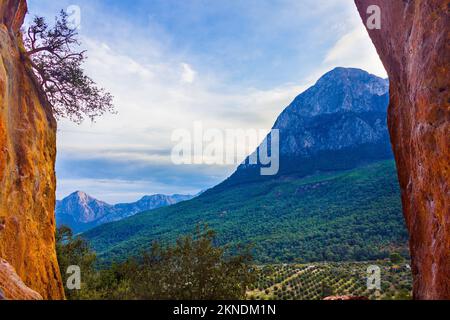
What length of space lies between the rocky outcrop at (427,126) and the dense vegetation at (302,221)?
105 ft

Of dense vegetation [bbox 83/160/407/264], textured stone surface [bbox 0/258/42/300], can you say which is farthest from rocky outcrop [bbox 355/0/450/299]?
dense vegetation [bbox 83/160/407/264]

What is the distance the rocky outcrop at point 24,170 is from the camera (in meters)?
11.6

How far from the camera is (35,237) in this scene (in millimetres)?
13617

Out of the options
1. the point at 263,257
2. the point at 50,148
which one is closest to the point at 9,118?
the point at 50,148

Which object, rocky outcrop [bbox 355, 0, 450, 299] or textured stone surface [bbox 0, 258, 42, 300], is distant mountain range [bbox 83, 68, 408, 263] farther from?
rocky outcrop [bbox 355, 0, 450, 299]

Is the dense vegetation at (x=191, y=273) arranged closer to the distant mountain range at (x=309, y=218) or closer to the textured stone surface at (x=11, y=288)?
the textured stone surface at (x=11, y=288)

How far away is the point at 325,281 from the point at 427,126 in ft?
188

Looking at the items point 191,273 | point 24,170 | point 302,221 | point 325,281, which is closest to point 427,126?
point 191,273

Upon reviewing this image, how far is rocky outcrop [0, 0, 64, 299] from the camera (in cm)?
1163

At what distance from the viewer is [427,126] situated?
9.12m

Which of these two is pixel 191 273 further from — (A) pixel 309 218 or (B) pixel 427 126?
(A) pixel 309 218
